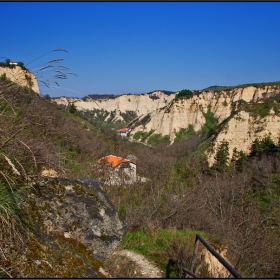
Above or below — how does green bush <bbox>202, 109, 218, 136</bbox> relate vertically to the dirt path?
above

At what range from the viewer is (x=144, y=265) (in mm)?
4234

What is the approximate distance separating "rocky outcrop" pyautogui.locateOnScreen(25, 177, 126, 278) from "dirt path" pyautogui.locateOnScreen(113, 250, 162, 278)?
3.37 feet

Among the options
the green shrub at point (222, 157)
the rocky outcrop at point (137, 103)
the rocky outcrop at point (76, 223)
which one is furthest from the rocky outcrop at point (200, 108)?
the rocky outcrop at point (76, 223)

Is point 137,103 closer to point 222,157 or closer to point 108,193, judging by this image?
point 222,157

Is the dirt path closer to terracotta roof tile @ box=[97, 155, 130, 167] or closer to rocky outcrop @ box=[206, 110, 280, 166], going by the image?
terracotta roof tile @ box=[97, 155, 130, 167]

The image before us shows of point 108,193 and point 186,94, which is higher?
point 186,94

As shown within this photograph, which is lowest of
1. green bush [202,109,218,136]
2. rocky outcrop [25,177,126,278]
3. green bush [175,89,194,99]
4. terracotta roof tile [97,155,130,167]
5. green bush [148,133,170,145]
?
terracotta roof tile [97,155,130,167]

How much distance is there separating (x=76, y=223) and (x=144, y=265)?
5.62 ft

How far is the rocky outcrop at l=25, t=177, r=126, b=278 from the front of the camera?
2.55 m

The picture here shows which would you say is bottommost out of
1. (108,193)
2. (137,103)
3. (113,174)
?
(108,193)

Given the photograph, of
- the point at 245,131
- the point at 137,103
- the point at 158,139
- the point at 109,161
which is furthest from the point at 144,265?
the point at 137,103

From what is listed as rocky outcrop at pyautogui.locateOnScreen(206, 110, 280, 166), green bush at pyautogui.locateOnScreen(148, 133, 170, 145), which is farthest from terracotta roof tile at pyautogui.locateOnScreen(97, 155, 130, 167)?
green bush at pyautogui.locateOnScreen(148, 133, 170, 145)

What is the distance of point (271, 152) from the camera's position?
37.8 metres

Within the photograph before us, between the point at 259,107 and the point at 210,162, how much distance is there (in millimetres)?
12508
